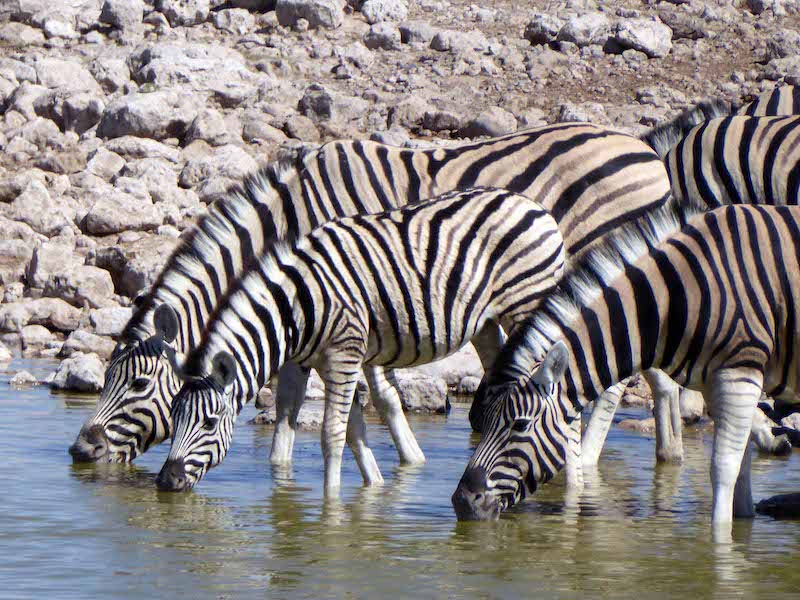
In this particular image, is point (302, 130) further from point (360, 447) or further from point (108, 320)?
point (360, 447)

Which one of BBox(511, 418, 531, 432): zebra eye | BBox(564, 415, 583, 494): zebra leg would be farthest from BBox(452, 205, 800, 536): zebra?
BBox(564, 415, 583, 494): zebra leg

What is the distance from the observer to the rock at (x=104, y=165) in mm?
20500

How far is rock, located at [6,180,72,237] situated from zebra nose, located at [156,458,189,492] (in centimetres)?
1086

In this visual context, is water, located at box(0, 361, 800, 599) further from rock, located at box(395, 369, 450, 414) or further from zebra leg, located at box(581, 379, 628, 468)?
rock, located at box(395, 369, 450, 414)

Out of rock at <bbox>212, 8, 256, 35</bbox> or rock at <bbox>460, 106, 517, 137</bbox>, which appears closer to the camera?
rock at <bbox>460, 106, 517, 137</bbox>

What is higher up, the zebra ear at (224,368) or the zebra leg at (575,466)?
the zebra ear at (224,368)

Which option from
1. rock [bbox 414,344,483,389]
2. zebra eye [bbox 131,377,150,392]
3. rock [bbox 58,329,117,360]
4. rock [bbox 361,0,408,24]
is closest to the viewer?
zebra eye [bbox 131,377,150,392]

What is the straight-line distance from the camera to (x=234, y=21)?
1096 inches

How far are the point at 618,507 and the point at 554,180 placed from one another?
292cm

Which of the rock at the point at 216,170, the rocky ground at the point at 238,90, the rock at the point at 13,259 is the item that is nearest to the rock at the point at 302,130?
the rocky ground at the point at 238,90

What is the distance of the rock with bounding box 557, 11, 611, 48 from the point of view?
1067 inches

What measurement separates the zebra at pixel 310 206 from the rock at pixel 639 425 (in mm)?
2362

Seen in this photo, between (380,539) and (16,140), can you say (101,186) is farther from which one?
(380,539)

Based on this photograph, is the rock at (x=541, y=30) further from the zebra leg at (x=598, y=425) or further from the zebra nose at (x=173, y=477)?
the zebra nose at (x=173, y=477)
